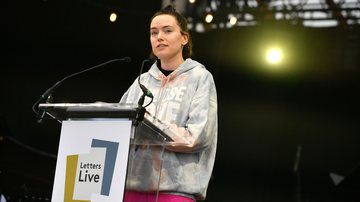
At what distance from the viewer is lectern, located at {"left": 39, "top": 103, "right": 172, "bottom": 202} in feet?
6.21

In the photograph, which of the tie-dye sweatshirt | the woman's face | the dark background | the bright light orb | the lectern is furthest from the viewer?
the bright light orb

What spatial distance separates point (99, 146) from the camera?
6.44 ft

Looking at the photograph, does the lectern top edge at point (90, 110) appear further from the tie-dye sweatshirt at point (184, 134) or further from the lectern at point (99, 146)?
the tie-dye sweatshirt at point (184, 134)

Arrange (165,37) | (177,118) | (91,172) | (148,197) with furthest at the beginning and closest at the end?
(165,37), (177,118), (148,197), (91,172)

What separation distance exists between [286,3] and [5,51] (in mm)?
2992

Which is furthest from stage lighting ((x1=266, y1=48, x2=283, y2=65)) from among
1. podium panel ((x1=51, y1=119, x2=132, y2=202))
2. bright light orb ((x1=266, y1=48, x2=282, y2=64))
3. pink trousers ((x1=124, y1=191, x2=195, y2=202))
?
podium panel ((x1=51, y1=119, x2=132, y2=202))

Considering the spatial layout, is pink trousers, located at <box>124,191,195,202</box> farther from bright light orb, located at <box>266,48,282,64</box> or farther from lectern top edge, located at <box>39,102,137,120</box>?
bright light orb, located at <box>266,48,282,64</box>

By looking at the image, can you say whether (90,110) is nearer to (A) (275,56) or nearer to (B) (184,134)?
(B) (184,134)

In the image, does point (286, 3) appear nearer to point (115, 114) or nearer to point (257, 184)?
point (257, 184)

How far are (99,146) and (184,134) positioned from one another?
0.32 meters

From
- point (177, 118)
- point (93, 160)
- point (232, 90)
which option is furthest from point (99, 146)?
point (232, 90)

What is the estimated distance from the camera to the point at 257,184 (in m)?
6.52

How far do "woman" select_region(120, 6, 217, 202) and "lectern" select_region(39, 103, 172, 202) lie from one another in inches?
3.3

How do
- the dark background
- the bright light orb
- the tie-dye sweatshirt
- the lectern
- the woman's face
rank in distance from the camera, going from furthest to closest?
the bright light orb → the dark background → the woman's face → the tie-dye sweatshirt → the lectern
